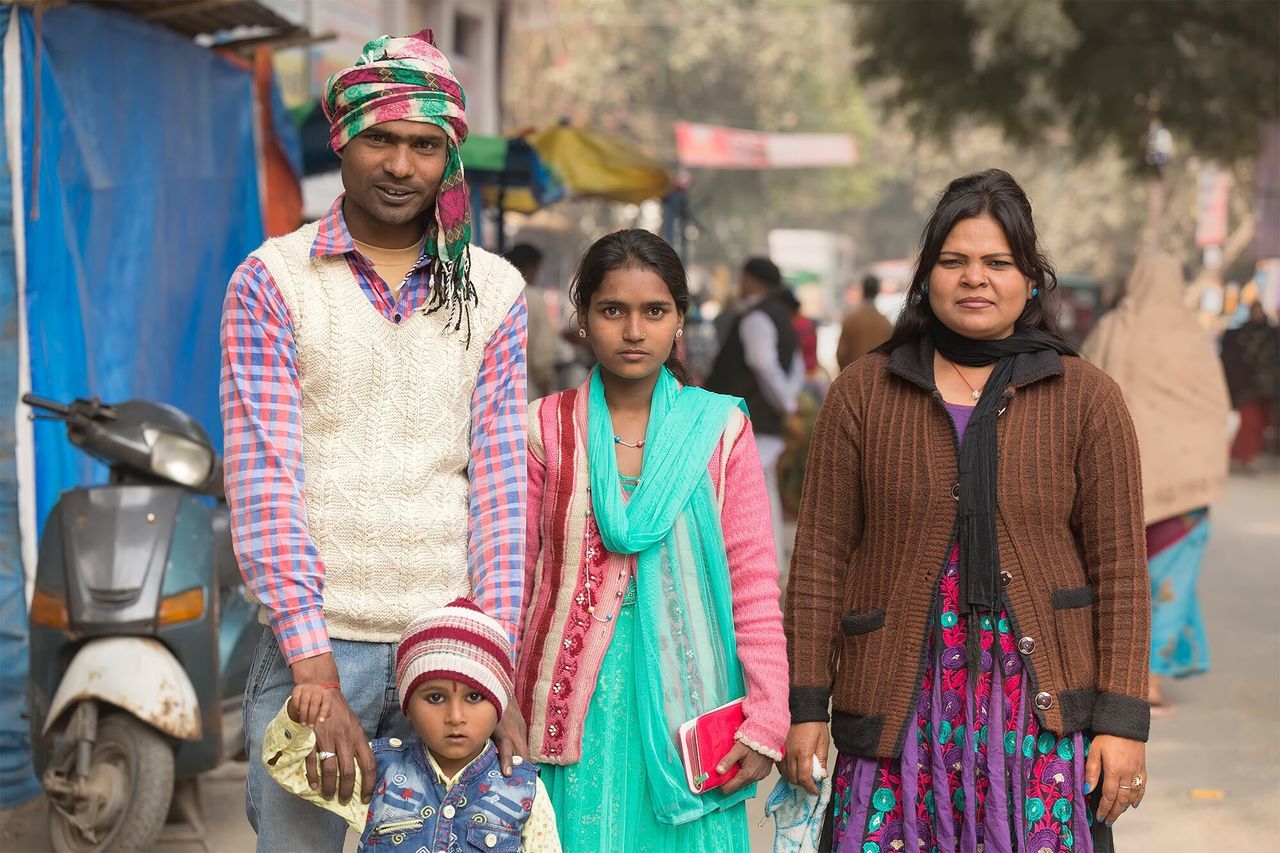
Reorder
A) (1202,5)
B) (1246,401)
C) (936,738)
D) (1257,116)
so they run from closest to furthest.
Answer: (936,738)
(1202,5)
(1257,116)
(1246,401)

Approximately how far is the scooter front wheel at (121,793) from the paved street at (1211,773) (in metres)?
0.36

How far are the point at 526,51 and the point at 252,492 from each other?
987 inches

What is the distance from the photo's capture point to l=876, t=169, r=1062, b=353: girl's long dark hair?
116 inches

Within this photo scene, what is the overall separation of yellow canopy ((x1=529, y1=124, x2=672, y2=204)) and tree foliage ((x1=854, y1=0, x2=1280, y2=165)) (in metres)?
4.68

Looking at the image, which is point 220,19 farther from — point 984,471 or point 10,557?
point 984,471

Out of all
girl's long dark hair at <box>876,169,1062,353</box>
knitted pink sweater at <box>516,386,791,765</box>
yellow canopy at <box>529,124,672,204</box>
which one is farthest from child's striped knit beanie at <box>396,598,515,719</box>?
yellow canopy at <box>529,124,672,204</box>

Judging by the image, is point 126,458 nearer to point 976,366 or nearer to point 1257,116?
point 976,366

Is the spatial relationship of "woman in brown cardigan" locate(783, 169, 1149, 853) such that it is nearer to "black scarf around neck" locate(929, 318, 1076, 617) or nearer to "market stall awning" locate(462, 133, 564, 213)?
"black scarf around neck" locate(929, 318, 1076, 617)

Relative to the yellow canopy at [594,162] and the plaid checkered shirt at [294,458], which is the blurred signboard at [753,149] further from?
the plaid checkered shirt at [294,458]

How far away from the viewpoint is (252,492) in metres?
2.53

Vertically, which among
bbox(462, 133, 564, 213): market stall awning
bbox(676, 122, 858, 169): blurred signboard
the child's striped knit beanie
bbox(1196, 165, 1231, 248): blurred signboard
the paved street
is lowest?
the paved street

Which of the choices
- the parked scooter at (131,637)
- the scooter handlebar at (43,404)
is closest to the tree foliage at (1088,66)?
the parked scooter at (131,637)

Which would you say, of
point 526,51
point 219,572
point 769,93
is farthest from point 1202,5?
point 769,93

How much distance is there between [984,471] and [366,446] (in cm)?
111
